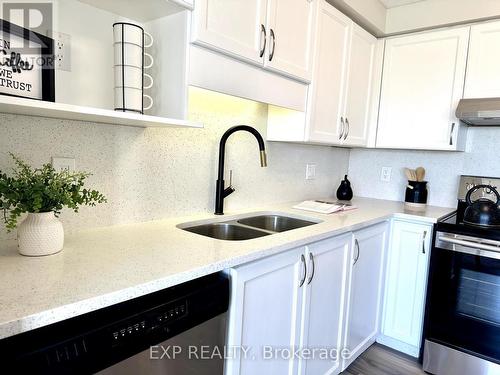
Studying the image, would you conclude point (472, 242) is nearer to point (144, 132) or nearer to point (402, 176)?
point (402, 176)

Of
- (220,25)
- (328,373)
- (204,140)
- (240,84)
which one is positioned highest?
(220,25)

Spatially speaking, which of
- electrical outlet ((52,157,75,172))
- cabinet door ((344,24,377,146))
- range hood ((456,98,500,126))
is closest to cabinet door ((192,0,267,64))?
electrical outlet ((52,157,75,172))

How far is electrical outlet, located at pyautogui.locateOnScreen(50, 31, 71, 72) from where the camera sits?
1.12 m

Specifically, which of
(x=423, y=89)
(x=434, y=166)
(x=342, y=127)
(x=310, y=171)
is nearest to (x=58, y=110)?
(x=342, y=127)

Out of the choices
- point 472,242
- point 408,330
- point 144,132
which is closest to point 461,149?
point 472,242

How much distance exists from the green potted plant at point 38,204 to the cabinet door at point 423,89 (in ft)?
7.23

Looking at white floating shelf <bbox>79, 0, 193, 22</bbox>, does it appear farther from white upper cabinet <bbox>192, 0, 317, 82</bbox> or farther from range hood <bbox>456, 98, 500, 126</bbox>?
range hood <bbox>456, 98, 500, 126</bbox>

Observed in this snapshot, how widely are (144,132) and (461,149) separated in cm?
215

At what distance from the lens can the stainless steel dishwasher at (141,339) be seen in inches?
25.8

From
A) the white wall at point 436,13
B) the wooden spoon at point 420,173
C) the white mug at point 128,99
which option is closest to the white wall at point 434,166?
the wooden spoon at point 420,173

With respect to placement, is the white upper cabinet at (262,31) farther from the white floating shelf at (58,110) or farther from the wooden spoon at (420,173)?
the wooden spoon at (420,173)

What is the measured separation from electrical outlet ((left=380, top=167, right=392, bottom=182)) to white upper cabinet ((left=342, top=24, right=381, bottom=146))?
0.38 m

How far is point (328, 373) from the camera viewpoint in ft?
5.62

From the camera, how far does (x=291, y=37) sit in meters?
1.67
